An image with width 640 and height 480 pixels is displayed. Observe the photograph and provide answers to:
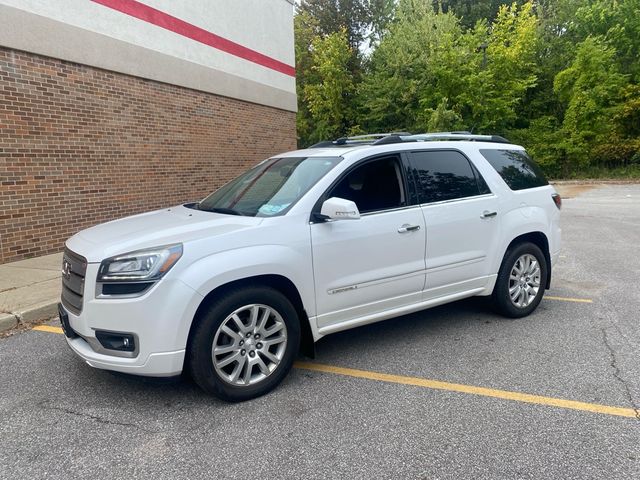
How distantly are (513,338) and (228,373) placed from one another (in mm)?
2595

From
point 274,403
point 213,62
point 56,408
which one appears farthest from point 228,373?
point 213,62

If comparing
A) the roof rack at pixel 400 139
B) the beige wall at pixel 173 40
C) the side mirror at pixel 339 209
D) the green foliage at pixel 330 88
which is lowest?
the side mirror at pixel 339 209

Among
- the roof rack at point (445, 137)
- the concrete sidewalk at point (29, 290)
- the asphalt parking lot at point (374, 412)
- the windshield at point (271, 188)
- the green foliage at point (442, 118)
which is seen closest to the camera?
the asphalt parking lot at point (374, 412)

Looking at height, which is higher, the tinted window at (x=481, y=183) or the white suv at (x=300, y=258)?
the tinted window at (x=481, y=183)

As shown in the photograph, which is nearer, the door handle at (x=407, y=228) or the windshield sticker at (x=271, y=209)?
the windshield sticker at (x=271, y=209)

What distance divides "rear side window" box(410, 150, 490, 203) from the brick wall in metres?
6.38

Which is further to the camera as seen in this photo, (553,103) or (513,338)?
(553,103)

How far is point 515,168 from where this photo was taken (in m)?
5.00

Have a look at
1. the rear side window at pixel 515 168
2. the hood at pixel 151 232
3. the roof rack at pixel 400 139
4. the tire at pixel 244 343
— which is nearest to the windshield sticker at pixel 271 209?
the hood at pixel 151 232

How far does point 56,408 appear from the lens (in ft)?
10.6

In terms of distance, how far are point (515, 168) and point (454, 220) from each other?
1270 mm

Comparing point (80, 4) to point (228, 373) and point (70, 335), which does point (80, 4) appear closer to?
point (70, 335)

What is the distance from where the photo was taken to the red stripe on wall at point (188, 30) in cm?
900

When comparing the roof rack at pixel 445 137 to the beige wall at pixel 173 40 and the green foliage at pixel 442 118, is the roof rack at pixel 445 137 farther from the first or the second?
the green foliage at pixel 442 118
